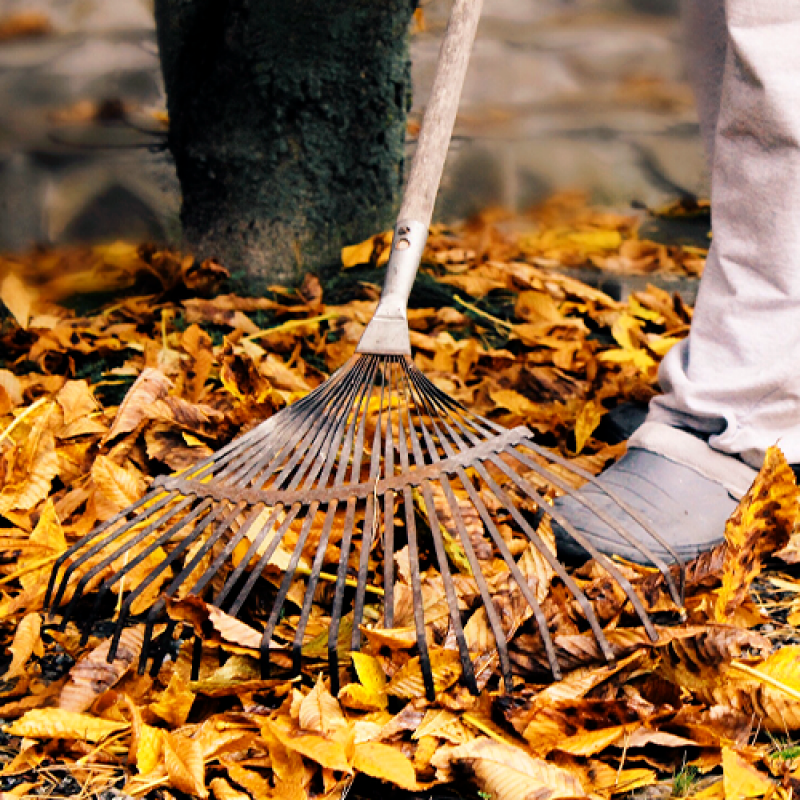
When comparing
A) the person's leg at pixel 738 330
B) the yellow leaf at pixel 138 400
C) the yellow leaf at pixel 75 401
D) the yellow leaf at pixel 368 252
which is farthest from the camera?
the yellow leaf at pixel 368 252

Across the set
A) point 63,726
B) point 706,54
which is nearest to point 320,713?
point 63,726

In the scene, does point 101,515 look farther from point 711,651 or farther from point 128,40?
point 128,40

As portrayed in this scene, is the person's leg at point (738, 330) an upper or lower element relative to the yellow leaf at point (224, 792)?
upper

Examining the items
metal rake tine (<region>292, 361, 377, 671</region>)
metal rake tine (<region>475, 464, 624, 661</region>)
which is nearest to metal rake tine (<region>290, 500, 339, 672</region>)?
metal rake tine (<region>292, 361, 377, 671</region>)

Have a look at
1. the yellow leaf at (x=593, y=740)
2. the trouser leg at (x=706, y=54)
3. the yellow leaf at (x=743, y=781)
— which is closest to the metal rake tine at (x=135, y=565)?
the yellow leaf at (x=593, y=740)

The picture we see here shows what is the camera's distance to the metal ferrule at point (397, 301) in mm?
1140

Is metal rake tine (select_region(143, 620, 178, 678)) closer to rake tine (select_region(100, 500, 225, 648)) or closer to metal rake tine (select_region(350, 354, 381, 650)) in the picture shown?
rake tine (select_region(100, 500, 225, 648))

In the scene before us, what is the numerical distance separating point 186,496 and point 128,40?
153 cm

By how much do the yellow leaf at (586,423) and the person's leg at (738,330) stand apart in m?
0.18

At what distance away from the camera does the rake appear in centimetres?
88

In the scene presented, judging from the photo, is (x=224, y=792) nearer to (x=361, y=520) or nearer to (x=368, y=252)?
(x=361, y=520)

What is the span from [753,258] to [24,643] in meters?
1.16

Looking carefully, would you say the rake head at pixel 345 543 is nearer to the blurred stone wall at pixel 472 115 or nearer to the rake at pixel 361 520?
the rake at pixel 361 520

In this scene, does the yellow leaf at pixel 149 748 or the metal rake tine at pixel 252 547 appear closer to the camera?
the yellow leaf at pixel 149 748
